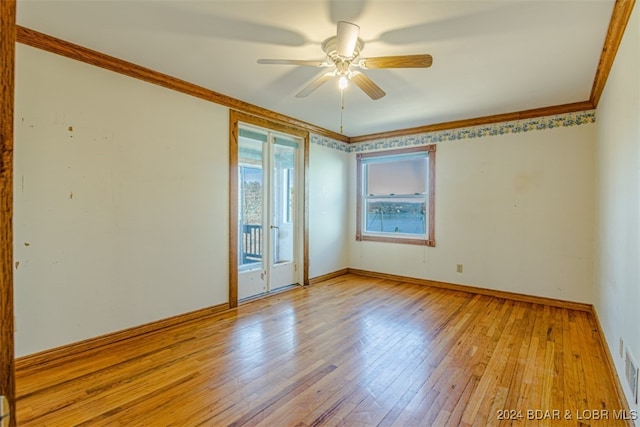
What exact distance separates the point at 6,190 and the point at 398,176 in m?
4.96

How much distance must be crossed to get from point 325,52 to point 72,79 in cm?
200

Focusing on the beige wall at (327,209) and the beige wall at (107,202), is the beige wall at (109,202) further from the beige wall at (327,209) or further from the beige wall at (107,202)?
the beige wall at (327,209)

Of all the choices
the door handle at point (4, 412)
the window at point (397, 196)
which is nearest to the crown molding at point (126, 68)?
the window at point (397, 196)

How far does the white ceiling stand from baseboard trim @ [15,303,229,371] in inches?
91.8

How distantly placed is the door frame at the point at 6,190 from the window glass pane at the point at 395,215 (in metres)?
4.84

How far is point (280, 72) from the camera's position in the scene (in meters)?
2.94

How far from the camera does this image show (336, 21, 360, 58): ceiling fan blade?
1.90 metres

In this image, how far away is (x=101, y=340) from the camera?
270cm

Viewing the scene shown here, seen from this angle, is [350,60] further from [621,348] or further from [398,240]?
[398,240]

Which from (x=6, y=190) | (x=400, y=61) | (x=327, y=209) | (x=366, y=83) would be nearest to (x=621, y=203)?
(x=400, y=61)

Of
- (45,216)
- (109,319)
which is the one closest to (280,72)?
(45,216)

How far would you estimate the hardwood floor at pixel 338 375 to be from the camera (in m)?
1.86

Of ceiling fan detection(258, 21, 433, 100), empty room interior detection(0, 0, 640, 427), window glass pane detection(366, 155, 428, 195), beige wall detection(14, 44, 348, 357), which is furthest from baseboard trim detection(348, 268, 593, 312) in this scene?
ceiling fan detection(258, 21, 433, 100)

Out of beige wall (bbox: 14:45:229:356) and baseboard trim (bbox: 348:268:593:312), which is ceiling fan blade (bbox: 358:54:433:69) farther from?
baseboard trim (bbox: 348:268:593:312)
